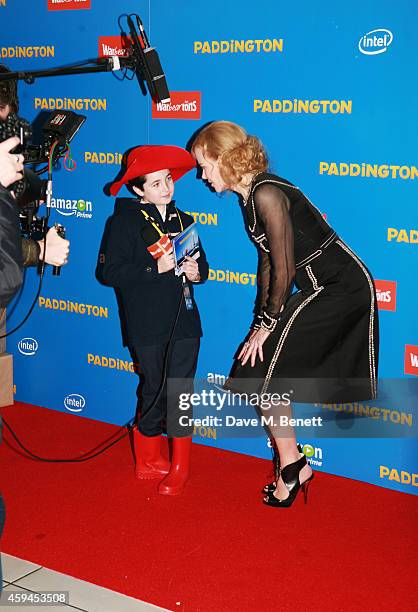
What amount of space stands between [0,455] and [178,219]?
1495 millimetres

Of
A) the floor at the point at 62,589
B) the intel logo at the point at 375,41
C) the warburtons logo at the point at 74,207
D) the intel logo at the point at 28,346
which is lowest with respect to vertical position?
the floor at the point at 62,589

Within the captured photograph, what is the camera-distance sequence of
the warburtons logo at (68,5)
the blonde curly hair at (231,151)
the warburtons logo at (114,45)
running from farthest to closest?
the warburtons logo at (68,5) < the warburtons logo at (114,45) < the blonde curly hair at (231,151)

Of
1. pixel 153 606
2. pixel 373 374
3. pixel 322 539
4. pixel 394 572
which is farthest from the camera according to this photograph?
pixel 373 374

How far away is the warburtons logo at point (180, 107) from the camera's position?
402 centimetres

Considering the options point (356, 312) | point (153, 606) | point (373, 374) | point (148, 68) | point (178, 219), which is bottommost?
point (153, 606)

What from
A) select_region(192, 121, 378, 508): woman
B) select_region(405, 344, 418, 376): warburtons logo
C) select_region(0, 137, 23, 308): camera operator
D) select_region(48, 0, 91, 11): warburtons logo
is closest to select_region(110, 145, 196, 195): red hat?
select_region(192, 121, 378, 508): woman

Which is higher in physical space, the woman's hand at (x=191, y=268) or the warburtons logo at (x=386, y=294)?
the woman's hand at (x=191, y=268)

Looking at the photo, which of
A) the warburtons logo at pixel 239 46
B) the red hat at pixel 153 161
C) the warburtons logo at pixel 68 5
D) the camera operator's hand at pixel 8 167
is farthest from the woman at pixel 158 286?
the camera operator's hand at pixel 8 167

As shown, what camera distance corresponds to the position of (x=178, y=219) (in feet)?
12.2

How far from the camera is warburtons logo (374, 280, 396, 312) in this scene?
3615 mm

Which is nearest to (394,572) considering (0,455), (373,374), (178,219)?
(373,374)

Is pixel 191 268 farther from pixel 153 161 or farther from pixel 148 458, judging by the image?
pixel 148 458

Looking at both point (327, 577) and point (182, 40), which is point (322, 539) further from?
point (182, 40)

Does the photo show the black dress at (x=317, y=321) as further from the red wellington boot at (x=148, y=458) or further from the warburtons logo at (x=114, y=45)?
the warburtons logo at (x=114, y=45)
